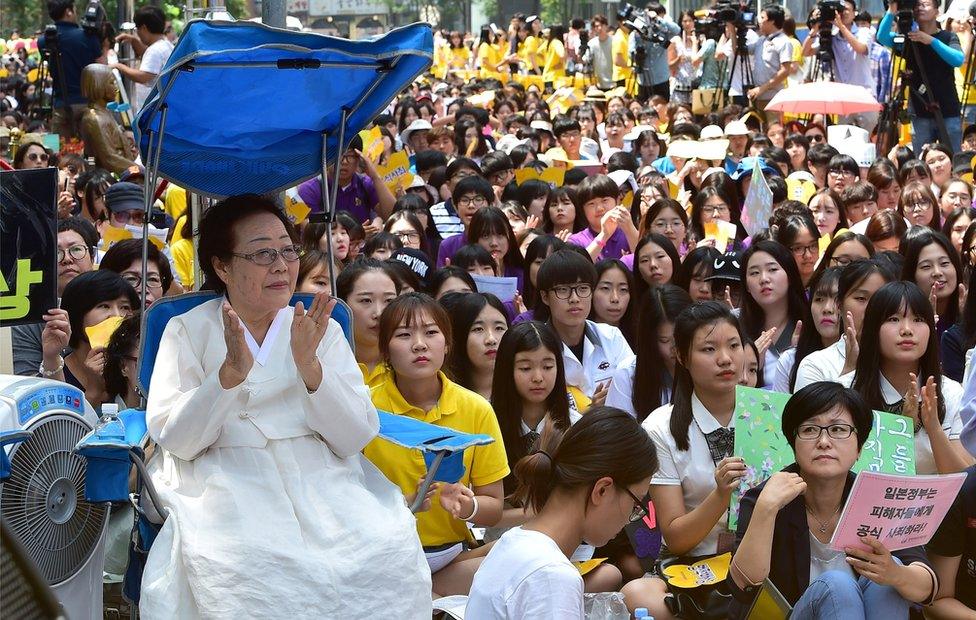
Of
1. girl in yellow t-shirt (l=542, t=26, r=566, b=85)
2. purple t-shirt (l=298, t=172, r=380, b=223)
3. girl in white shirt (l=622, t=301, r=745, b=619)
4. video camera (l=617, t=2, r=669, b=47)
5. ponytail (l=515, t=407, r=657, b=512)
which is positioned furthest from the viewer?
girl in yellow t-shirt (l=542, t=26, r=566, b=85)

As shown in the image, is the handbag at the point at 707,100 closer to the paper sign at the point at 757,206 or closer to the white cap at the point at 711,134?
the white cap at the point at 711,134

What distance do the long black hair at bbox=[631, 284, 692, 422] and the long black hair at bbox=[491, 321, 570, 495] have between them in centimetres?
46

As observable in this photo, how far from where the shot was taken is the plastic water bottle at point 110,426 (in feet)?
10.7

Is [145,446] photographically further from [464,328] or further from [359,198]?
[359,198]

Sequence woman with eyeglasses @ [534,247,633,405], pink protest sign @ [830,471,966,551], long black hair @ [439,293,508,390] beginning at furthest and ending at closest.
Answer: woman with eyeglasses @ [534,247,633,405], long black hair @ [439,293,508,390], pink protest sign @ [830,471,966,551]

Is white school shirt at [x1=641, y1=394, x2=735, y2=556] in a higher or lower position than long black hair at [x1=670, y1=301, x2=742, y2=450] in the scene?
lower

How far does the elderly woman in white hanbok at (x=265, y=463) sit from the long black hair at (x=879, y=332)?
1823 mm

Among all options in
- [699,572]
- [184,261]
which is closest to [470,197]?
[184,261]

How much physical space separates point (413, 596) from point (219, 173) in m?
1.57

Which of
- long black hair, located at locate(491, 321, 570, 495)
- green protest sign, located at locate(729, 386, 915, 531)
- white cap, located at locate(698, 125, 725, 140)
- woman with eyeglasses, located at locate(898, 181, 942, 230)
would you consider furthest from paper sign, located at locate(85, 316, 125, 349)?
white cap, located at locate(698, 125, 725, 140)

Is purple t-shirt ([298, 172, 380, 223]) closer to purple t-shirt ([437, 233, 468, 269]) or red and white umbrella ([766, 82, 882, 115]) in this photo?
purple t-shirt ([437, 233, 468, 269])

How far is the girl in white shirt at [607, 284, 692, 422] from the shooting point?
5004 millimetres

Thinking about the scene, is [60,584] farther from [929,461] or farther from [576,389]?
[929,461]

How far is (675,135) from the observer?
11.5m
